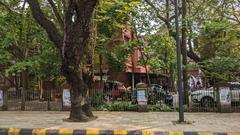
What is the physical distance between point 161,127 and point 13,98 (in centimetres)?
984

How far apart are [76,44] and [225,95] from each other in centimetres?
802

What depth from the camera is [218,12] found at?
795 inches

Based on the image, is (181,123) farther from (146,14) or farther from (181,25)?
(146,14)

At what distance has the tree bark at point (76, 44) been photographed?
11.6 metres

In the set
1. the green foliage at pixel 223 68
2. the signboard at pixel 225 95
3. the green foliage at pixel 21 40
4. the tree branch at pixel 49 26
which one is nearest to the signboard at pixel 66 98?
the green foliage at pixel 21 40

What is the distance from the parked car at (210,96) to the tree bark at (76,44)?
21.8 feet

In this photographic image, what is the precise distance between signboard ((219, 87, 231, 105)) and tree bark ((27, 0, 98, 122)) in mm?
6534

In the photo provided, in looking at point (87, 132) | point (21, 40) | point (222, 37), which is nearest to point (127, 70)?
point (222, 37)

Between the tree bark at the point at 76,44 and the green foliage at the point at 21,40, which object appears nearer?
the tree bark at the point at 76,44

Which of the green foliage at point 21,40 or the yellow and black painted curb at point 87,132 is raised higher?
the green foliage at point 21,40

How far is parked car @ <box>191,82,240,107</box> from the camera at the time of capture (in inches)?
633

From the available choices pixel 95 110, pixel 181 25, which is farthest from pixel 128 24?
pixel 95 110

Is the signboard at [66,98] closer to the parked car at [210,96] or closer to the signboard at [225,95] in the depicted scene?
the parked car at [210,96]

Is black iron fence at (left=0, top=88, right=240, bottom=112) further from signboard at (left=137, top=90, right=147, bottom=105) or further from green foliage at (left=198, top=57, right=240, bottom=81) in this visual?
green foliage at (left=198, top=57, right=240, bottom=81)
